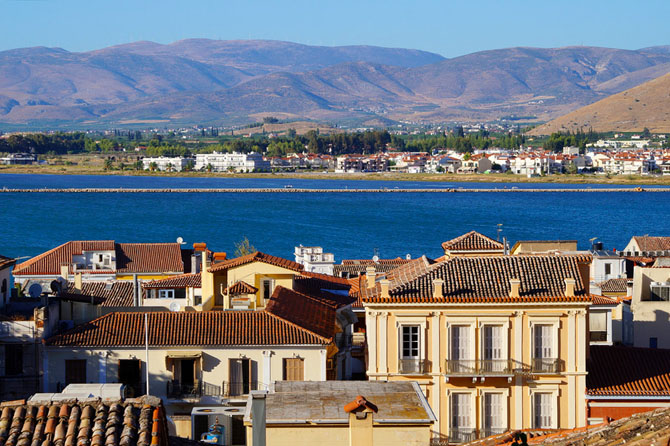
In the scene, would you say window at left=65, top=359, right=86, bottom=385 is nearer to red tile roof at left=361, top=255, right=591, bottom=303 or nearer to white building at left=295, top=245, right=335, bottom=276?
red tile roof at left=361, top=255, right=591, bottom=303

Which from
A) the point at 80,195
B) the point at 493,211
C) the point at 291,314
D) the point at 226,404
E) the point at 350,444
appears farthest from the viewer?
the point at 80,195

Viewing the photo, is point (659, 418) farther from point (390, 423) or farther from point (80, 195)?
point (80, 195)

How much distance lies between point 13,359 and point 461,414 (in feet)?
13.2

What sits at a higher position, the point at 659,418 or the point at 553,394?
the point at 659,418

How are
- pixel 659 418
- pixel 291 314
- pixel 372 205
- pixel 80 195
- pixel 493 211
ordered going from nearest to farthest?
pixel 659 418
pixel 291 314
pixel 493 211
pixel 372 205
pixel 80 195

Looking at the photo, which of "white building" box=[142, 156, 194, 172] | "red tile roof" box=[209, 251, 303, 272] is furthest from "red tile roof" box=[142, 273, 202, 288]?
"white building" box=[142, 156, 194, 172]

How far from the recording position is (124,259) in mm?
24016

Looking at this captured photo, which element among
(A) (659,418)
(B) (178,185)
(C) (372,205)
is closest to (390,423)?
(A) (659,418)

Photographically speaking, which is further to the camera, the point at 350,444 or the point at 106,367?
the point at 106,367

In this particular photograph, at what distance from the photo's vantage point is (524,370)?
10359 mm

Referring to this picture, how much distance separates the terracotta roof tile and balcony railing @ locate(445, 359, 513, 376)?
799cm

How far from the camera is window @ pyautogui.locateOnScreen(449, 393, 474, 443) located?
403 inches

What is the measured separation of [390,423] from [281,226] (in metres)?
54.8

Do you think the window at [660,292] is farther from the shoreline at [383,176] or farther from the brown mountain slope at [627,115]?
the brown mountain slope at [627,115]
